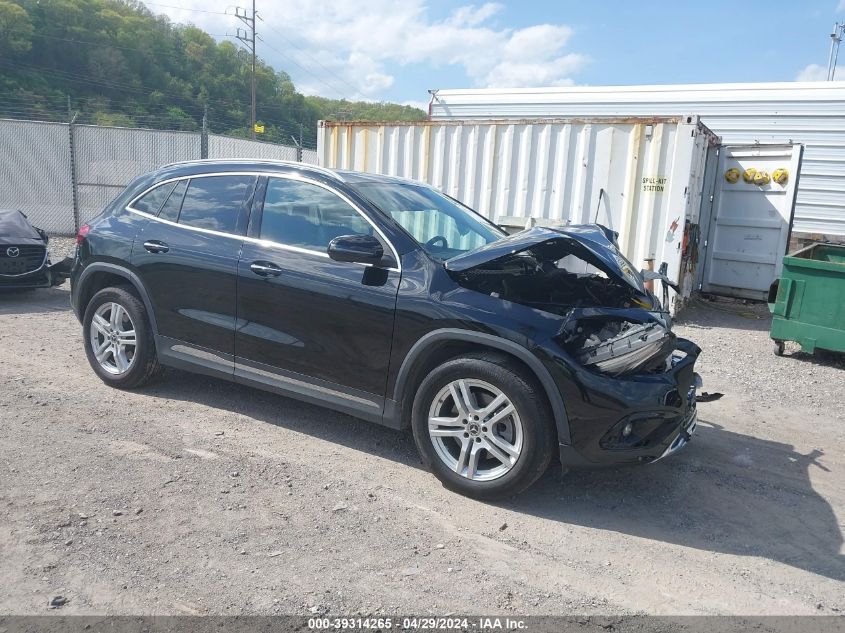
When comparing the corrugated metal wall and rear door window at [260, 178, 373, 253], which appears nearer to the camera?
rear door window at [260, 178, 373, 253]

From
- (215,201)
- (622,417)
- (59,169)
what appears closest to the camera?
(622,417)

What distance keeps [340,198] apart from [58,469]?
232 cm

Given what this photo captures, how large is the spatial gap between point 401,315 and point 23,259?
6889 millimetres

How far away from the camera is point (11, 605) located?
2742mm

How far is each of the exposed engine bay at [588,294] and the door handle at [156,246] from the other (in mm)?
2291

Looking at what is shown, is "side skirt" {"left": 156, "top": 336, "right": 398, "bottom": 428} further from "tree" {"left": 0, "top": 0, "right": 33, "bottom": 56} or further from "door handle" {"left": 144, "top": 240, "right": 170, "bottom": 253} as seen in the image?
"tree" {"left": 0, "top": 0, "right": 33, "bottom": 56}

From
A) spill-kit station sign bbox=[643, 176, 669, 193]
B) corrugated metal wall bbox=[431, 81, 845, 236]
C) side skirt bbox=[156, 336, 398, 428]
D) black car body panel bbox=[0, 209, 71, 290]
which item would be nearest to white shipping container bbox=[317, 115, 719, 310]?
spill-kit station sign bbox=[643, 176, 669, 193]

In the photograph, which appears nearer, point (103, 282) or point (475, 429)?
point (475, 429)

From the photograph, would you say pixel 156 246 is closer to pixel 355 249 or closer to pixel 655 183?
pixel 355 249

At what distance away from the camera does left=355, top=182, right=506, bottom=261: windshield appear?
4430 mm

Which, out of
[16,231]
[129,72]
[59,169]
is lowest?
[16,231]

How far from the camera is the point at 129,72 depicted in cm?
4916

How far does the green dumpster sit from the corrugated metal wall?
465 cm

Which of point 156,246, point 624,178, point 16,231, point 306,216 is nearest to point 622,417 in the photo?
point 306,216
